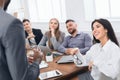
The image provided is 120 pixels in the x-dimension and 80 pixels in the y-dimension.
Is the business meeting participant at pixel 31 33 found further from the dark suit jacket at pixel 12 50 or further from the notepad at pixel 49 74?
the dark suit jacket at pixel 12 50

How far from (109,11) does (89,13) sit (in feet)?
1.41

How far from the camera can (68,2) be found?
181 inches

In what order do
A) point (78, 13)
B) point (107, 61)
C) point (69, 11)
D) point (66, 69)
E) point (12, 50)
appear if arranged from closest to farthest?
point (12, 50) → point (107, 61) → point (66, 69) → point (78, 13) → point (69, 11)

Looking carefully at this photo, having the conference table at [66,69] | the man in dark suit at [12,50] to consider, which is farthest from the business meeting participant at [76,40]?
the man in dark suit at [12,50]

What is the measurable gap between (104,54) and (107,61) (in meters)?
0.08

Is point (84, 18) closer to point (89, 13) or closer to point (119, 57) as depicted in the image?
point (89, 13)

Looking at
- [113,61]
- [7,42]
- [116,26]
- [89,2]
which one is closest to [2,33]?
[7,42]

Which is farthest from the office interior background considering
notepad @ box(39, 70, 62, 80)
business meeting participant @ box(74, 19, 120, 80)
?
notepad @ box(39, 70, 62, 80)

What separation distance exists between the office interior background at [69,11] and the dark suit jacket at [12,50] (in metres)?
2.93

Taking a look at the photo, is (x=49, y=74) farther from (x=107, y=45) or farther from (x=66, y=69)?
(x=107, y=45)

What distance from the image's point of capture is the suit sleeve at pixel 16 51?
111cm

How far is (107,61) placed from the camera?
87.7 inches

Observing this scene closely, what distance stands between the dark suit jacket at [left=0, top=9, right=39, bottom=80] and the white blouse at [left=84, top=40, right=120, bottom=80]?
1148 mm

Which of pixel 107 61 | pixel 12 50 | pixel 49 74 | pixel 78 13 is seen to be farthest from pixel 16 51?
pixel 78 13
